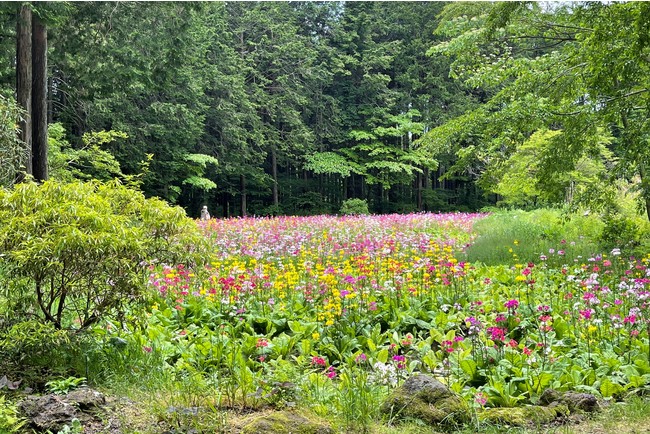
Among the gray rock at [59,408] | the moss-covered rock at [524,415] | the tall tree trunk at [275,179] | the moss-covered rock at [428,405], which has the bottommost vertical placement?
the moss-covered rock at [524,415]

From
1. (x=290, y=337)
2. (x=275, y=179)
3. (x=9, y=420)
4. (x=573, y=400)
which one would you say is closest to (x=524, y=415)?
(x=573, y=400)

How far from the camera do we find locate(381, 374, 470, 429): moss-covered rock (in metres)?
3.07

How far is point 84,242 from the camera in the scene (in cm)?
338

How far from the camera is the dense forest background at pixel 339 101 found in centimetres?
766

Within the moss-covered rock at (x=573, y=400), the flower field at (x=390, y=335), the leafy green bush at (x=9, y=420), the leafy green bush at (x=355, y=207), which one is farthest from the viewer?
the leafy green bush at (x=355, y=207)

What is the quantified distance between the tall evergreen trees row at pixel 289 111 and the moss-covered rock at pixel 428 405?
53.2ft

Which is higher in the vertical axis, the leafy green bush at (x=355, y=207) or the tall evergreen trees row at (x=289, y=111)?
the tall evergreen trees row at (x=289, y=111)

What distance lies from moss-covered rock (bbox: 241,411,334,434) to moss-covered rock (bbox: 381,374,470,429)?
19.2 inches

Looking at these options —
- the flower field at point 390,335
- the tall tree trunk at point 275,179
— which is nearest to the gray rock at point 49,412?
the flower field at point 390,335

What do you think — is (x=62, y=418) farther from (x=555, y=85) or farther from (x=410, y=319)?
(x=555, y=85)

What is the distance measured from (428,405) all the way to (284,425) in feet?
3.00

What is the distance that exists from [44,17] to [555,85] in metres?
9.28

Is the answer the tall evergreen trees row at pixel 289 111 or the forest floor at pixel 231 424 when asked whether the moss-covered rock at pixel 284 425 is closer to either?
the forest floor at pixel 231 424

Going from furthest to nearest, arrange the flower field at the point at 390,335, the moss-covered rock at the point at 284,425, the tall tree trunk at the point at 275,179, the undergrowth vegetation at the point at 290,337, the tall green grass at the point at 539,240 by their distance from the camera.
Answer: the tall tree trunk at the point at 275,179 < the tall green grass at the point at 539,240 < the flower field at the point at 390,335 < the undergrowth vegetation at the point at 290,337 < the moss-covered rock at the point at 284,425
